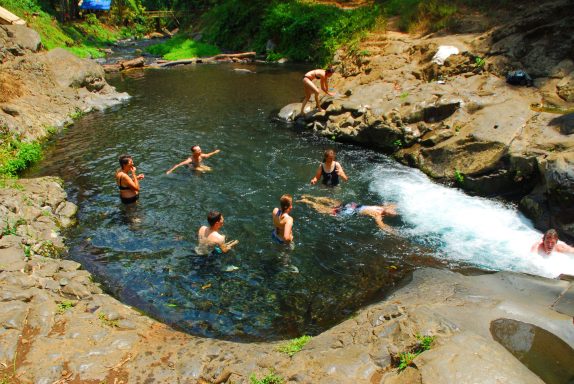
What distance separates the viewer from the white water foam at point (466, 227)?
9328mm

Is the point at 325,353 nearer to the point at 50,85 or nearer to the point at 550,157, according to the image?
the point at 550,157

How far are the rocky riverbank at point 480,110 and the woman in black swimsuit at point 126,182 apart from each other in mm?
8488

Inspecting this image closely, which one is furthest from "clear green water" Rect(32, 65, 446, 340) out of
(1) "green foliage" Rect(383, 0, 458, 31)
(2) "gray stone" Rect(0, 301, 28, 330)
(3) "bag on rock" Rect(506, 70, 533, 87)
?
(1) "green foliage" Rect(383, 0, 458, 31)

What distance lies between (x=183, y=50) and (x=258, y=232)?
3206cm

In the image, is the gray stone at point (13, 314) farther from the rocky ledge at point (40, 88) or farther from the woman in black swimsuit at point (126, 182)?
the rocky ledge at point (40, 88)

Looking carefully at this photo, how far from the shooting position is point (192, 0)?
53.8 metres

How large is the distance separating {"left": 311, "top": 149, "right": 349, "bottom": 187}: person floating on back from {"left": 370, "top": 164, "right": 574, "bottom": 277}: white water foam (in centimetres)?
127

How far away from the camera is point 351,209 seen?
1159 cm

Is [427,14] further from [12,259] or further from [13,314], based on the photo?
[13,314]

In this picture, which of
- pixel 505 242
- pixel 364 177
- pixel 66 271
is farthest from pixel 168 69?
pixel 505 242

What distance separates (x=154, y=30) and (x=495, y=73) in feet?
174

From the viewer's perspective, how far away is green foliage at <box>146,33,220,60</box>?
122ft

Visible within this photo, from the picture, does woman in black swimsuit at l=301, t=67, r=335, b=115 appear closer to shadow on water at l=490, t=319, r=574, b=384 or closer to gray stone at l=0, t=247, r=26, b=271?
gray stone at l=0, t=247, r=26, b=271

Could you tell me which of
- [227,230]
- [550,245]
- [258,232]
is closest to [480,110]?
[550,245]
